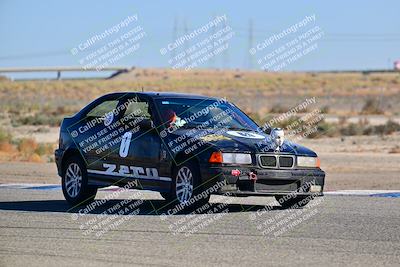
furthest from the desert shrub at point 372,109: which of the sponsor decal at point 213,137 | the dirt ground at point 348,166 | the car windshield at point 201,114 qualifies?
the sponsor decal at point 213,137

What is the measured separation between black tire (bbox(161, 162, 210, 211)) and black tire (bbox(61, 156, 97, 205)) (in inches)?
64.6

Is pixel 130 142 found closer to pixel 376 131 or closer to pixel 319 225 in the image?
pixel 319 225

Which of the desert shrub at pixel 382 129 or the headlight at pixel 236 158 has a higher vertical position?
the headlight at pixel 236 158

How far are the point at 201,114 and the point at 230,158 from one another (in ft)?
4.74

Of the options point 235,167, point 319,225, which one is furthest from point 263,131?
point 319,225

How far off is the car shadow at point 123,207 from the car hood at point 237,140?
90cm

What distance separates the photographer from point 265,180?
43.1 ft

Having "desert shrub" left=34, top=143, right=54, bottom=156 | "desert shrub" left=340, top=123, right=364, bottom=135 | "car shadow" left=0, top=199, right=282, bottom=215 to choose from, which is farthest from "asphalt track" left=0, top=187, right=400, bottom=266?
"desert shrub" left=340, top=123, right=364, bottom=135

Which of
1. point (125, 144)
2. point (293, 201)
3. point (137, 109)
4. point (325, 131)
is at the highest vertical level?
point (137, 109)

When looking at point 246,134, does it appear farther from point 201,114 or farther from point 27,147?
point 27,147

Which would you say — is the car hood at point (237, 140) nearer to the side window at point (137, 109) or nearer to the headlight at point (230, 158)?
the headlight at point (230, 158)

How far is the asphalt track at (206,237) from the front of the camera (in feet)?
31.7

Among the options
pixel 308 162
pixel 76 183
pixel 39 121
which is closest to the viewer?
pixel 308 162

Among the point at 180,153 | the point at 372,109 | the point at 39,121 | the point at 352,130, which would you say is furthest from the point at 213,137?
the point at 372,109
